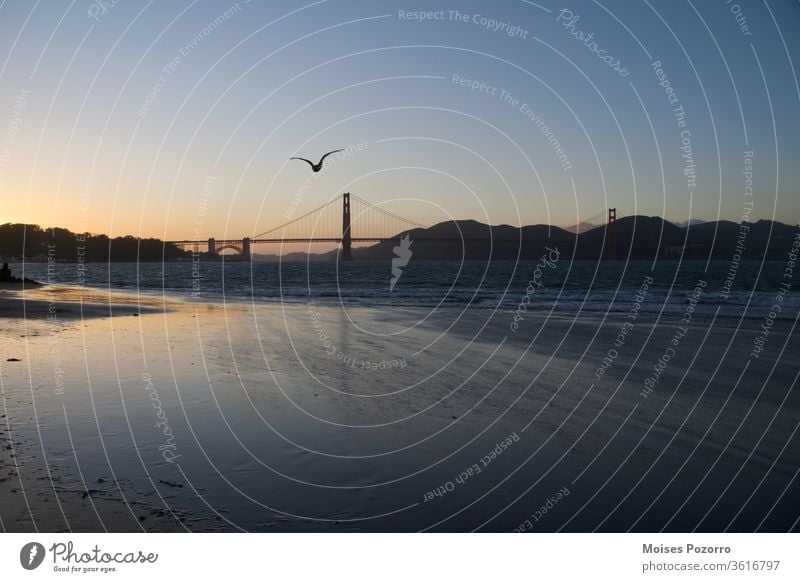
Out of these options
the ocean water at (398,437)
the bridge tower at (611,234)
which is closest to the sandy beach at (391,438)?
the ocean water at (398,437)

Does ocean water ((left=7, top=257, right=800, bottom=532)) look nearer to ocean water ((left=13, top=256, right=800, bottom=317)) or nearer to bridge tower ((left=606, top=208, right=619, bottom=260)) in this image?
ocean water ((left=13, top=256, right=800, bottom=317))

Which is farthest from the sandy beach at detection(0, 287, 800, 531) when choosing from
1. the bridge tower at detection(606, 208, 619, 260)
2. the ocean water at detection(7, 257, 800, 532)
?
the bridge tower at detection(606, 208, 619, 260)

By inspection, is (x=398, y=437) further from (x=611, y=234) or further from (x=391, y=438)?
(x=611, y=234)

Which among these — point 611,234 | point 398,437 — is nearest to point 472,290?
point 398,437

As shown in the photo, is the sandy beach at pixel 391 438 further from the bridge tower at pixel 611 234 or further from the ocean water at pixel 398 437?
the bridge tower at pixel 611 234

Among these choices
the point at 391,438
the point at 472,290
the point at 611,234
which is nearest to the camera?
the point at 391,438

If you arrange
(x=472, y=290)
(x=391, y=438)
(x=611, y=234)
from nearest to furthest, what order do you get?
(x=391, y=438), (x=472, y=290), (x=611, y=234)

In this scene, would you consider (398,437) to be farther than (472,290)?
No

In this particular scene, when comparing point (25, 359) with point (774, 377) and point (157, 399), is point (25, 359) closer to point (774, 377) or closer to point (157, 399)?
point (157, 399)

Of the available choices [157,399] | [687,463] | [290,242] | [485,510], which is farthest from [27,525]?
[290,242]

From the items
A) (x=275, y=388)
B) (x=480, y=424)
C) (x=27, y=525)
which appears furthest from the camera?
(x=275, y=388)
